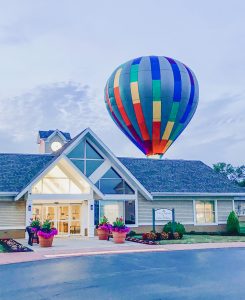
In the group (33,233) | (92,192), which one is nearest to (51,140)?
(92,192)

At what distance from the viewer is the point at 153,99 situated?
114 ft

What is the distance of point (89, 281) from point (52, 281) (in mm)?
1055

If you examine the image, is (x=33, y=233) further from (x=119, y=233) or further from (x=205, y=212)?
(x=205, y=212)

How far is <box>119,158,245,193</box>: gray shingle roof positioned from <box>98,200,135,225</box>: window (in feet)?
7.01

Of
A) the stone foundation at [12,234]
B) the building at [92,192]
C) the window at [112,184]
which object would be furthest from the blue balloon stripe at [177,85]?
the stone foundation at [12,234]

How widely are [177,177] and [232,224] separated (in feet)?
19.9

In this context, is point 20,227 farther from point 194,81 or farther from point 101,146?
point 194,81

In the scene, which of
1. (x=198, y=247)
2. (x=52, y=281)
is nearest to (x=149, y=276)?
(x=52, y=281)

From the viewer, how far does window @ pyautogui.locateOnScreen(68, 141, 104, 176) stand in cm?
2698

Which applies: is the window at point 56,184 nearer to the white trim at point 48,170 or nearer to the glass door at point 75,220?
the white trim at point 48,170

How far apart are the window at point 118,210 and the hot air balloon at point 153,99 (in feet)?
31.8

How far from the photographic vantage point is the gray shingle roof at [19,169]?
1000 inches

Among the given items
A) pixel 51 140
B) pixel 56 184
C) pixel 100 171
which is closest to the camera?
pixel 56 184

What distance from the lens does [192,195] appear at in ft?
99.4
